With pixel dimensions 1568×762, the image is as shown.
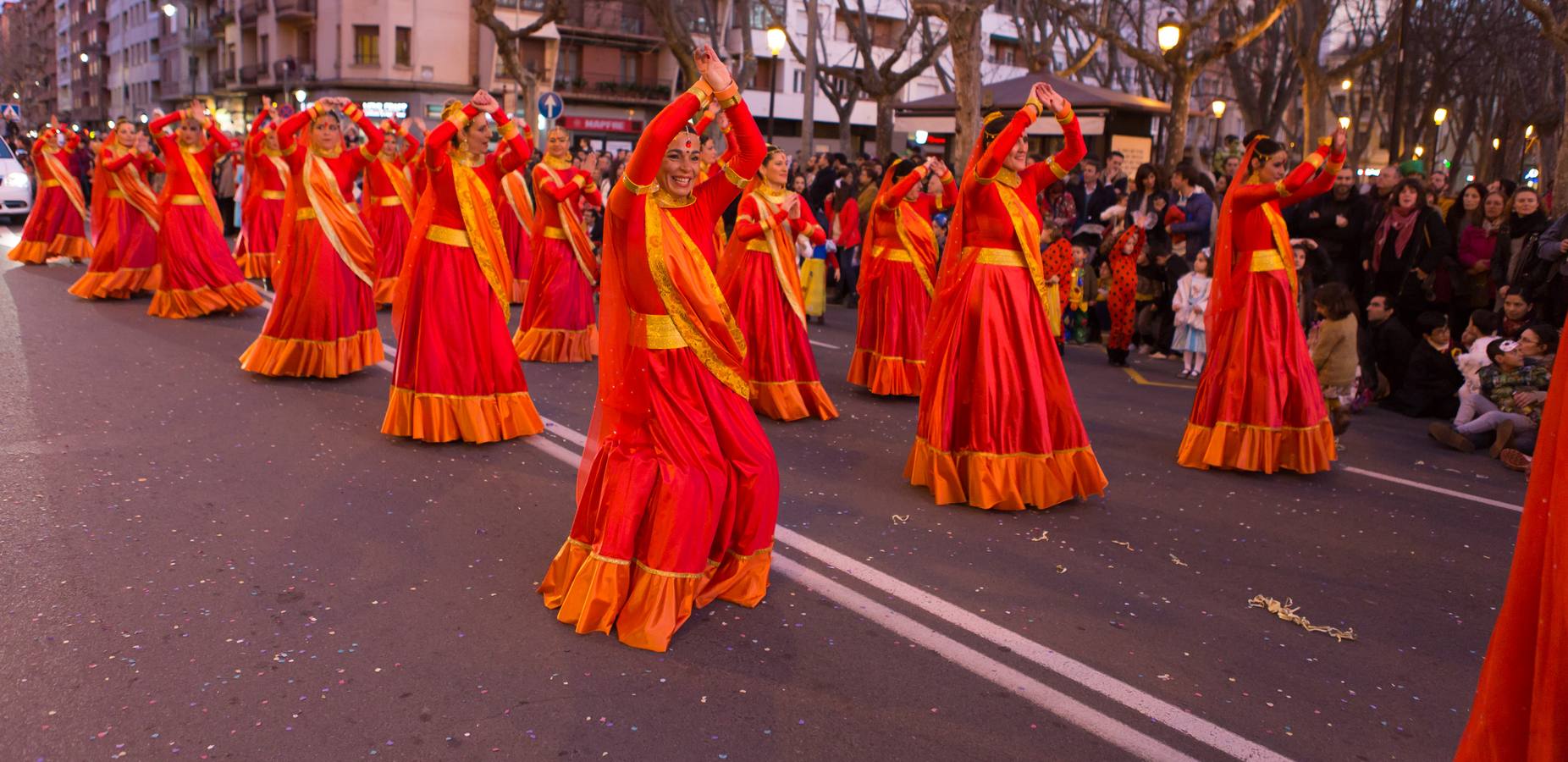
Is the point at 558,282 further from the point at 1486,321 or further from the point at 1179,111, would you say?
the point at 1179,111

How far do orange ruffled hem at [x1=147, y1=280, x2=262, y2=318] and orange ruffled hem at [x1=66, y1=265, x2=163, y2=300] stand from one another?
4.05 feet

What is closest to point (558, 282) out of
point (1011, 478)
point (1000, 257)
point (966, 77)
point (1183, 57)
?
point (1000, 257)

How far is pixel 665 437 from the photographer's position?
4.16 m

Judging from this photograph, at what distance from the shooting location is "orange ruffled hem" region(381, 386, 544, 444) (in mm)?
6723

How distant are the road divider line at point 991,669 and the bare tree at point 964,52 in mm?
12277

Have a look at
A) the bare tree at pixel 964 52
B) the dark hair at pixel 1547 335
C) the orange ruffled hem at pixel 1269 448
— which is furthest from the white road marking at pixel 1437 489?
the bare tree at pixel 964 52

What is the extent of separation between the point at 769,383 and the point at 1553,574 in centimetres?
586

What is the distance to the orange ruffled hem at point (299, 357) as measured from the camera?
8.48 m

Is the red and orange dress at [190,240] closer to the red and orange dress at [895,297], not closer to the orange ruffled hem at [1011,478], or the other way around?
the red and orange dress at [895,297]

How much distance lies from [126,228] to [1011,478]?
10.7m

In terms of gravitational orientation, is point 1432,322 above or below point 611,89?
below

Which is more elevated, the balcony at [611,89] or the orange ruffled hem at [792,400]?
the balcony at [611,89]

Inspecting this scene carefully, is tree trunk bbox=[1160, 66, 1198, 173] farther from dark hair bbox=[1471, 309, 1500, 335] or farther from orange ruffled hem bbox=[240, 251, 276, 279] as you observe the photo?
orange ruffled hem bbox=[240, 251, 276, 279]

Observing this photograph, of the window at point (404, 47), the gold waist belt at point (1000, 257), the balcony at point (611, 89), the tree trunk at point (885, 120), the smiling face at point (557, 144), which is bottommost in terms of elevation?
the gold waist belt at point (1000, 257)
